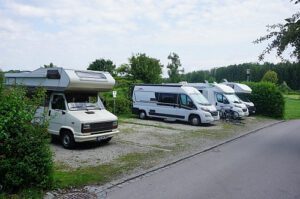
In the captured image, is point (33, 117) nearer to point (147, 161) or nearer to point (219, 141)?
point (147, 161)

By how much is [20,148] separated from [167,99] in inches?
633

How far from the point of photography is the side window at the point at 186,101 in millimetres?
21484

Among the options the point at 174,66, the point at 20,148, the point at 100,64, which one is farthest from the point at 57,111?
the point at 100,64

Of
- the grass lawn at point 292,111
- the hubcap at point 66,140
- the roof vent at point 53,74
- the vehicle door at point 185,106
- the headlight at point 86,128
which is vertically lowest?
the grass lawn at point 292,111

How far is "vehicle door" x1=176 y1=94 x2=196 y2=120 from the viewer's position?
2145cm

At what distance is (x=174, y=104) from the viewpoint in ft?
72.7

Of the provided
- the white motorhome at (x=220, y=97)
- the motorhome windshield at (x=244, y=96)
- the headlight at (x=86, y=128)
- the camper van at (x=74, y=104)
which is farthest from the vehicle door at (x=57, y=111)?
the motorhome windshield at (x=244, y=96)

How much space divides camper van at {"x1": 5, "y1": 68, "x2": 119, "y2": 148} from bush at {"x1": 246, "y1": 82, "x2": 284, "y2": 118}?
21194 millimetres

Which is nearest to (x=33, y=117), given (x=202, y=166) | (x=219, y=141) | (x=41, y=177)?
(x=41, y=177)

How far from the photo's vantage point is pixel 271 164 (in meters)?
11.0

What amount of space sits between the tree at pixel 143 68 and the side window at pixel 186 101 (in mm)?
13401

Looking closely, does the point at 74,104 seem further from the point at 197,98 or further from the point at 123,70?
the point at 123,70

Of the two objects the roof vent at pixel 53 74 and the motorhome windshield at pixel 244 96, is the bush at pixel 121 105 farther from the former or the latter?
the roof vent at pixel 53 74

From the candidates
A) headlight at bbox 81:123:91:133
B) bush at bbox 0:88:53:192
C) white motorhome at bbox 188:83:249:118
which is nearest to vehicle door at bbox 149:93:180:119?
white motorhome at bbox 188:83:249:118
